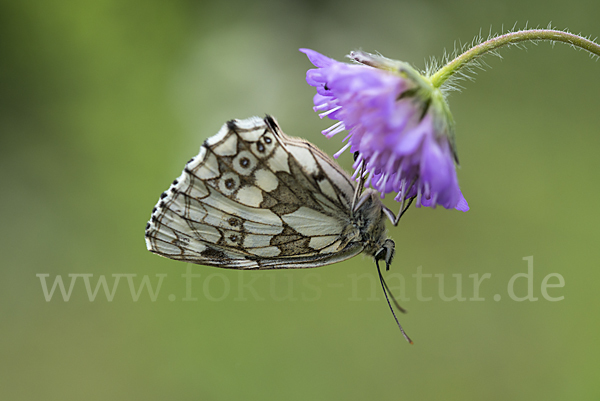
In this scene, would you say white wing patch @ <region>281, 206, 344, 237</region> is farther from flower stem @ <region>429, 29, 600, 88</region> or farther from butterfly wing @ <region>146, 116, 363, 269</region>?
flower stem @ <region>429, 29, 600, 88</region>

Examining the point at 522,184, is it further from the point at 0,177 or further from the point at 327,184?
the point at 0,177

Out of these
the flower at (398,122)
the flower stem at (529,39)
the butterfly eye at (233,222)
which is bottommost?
the butterfly eye at (233,222)

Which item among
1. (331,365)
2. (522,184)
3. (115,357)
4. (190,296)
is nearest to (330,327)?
(331,365)

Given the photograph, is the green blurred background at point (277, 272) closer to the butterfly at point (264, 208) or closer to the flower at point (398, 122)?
the butterfly at point (264, 208)

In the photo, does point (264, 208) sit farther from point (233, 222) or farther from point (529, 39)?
point (529, 39)

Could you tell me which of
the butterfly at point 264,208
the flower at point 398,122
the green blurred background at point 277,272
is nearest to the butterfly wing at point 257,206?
the butterfly at point 264,208

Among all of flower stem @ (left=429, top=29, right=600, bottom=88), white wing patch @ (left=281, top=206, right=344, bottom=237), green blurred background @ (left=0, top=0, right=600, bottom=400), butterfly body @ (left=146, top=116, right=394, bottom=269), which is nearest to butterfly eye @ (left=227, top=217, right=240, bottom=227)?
butterfly body @ (left=146, top=116, right=394, bottom=269)

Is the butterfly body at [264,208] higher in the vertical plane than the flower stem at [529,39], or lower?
lower

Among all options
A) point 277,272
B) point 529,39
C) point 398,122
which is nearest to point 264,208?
point 398,122
